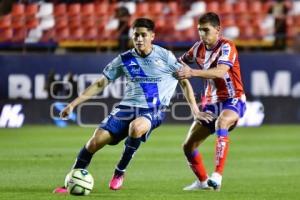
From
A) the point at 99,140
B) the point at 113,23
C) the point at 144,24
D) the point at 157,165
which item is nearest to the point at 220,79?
the point at 144,24

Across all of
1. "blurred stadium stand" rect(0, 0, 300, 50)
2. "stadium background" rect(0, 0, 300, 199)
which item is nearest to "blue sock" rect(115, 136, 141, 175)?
"stadium background" rect(0, 0, 300, 199)

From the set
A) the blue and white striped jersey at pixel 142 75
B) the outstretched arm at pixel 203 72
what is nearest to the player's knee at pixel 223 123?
the outstretched arm at pixel 203 72

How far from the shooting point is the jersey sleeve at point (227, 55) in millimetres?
9156

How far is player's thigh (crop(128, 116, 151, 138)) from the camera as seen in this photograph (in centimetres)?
868

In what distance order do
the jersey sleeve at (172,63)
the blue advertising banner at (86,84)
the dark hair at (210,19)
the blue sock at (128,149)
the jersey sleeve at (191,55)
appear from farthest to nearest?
the blue advertising banner at (86,84) < the jersey sleeve at (191,55) < the jersey sleeve at (172,63) < the dark hair at (210,19) < the blue sock at (128,149)

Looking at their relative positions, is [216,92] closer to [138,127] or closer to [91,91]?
[138,127]

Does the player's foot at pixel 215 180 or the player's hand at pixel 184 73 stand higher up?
the player's hand at pixel 184 73

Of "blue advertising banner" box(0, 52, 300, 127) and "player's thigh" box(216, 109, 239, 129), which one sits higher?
"player's thigh" box(216, 109, 239, 129)

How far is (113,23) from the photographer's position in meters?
20.9

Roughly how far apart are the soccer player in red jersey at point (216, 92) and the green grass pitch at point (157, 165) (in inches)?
15.1

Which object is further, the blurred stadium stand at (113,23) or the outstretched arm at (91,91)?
the blurred stadium stand at (113,23)

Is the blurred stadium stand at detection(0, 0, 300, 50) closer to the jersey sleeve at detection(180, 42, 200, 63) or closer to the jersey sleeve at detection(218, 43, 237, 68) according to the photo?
the jersey sleeve at detection(180, 42, 200, 63)

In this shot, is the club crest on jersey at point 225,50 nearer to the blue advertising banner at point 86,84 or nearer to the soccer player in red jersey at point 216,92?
the soccer player in red jersey at point 216,92

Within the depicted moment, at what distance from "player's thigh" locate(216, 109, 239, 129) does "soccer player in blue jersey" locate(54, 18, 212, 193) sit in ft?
0.44
